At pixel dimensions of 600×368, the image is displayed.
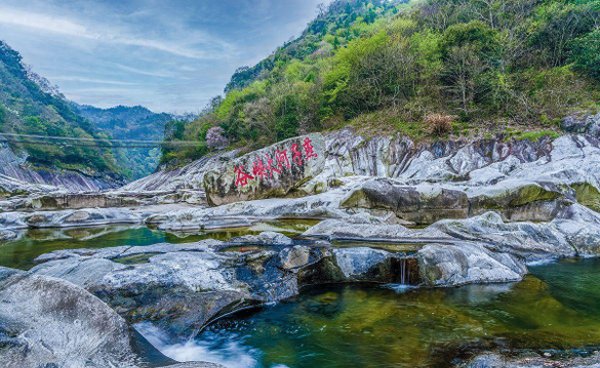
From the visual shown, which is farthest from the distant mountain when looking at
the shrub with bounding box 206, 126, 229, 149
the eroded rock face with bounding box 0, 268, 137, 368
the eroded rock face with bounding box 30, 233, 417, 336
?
the eroded rock face with bounding box 0, 268, 137, 368

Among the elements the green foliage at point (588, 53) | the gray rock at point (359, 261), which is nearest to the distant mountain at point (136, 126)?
the green foliage at point (588, 53)

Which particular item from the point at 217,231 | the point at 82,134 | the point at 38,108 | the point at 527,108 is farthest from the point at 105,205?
the point at 38,108

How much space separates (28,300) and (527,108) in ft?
95.7

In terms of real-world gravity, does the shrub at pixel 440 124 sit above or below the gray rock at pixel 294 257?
above

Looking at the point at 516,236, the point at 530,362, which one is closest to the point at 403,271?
the point at 530,362

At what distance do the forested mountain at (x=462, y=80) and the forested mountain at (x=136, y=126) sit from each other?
332 feet

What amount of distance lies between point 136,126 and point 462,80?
172m

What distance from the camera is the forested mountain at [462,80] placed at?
82.3 feet

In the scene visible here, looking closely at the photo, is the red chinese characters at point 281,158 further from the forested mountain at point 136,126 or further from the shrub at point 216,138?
the forested mountain at point 136,126

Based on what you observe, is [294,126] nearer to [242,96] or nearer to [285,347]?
[242,96]

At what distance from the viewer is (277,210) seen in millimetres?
15164

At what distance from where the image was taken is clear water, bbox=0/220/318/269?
1115 centimetres

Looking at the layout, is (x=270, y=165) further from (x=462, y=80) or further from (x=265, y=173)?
(x=462, y=80)

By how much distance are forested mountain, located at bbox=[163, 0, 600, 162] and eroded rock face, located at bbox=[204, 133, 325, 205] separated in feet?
40.5
